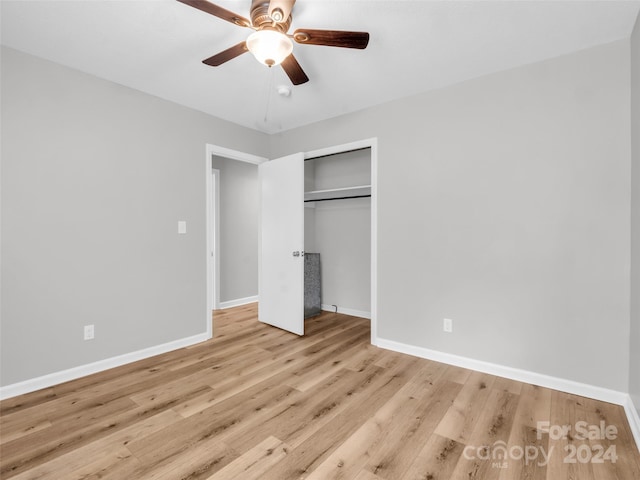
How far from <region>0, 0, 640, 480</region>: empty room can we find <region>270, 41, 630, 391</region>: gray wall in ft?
0.05

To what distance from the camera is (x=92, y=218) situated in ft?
8.84

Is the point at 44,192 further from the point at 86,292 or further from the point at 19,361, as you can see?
the point at 19,361

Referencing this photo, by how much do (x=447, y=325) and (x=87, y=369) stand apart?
10.2 feet

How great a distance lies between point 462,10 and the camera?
6.33 ft

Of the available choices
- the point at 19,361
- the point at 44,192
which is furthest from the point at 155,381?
the point at 44,192

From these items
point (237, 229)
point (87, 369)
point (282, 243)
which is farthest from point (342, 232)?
point (87, 369)

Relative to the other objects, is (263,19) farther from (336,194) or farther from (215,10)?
(336,194)

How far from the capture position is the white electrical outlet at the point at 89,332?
2650 mm

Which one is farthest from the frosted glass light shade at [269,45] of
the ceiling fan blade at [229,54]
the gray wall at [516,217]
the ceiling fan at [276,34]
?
the gray wall at [516,217]

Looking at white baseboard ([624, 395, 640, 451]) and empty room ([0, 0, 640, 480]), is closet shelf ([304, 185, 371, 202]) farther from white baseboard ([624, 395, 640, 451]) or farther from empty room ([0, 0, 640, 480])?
white baseboard ([624, 395, 640, 451])

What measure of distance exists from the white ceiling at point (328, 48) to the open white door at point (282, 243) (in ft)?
3.21

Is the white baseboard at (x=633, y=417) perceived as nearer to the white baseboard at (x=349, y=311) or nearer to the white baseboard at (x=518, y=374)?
the white baseboard at (x=518, y=374)

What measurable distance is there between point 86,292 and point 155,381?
0.95 metres

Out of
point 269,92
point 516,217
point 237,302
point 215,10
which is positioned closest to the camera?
point 215,10
